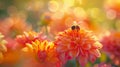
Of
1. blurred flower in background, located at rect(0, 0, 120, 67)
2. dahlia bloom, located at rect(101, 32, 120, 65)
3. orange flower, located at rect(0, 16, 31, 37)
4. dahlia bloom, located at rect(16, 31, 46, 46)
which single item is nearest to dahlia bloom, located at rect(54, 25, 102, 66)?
blurred flower in background, located at rect(0, 0, 120, 67)

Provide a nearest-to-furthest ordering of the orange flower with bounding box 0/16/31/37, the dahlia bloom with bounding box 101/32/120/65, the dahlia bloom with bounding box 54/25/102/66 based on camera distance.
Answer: the dahlia bloom with bounding box 54/25/102/66 < the dahlia bloom with bounding box 101/32/120/65 < the orange flower with bounding box 0/16/31/37

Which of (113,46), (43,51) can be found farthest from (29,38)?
(113,46)

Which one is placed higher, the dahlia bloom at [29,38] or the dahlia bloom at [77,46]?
the dahlia bloom at [29,38]

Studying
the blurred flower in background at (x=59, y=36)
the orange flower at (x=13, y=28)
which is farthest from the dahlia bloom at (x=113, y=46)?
the orange flower at (x=13, y=28)

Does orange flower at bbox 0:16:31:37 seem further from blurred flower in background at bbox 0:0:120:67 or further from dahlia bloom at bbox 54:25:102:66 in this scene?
dahlia bloom at bbox 54:25:102:66

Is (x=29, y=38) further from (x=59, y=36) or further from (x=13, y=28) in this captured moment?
(x=13, y=28)

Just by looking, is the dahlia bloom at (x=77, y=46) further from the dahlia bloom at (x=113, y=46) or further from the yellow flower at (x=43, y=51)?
the dahlia bloom at (x=113, y=46)
